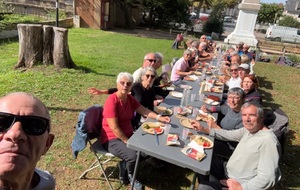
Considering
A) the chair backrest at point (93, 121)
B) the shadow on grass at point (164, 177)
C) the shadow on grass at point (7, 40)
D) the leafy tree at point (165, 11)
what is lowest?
the shadow on grass at point (164, 177)

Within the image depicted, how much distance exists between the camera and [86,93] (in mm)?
6441

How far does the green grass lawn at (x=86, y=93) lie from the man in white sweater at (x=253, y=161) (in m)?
0.94

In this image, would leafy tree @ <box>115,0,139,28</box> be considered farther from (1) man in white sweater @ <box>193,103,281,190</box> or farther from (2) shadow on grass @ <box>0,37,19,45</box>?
(1) man in white sweater @ <box>193,103,281,190</box>

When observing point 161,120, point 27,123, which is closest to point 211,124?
point 161,120

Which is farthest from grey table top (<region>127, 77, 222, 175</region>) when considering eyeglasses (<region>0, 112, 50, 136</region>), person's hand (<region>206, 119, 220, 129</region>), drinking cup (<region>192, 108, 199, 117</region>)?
eyeglasses (<region>0, 112, 50, 136</region>)

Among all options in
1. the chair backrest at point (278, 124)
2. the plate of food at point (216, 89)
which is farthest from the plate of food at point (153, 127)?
the plate of food at point (216, 89)

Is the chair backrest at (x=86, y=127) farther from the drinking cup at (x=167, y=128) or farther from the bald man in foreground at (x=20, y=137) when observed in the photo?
the bald man in foreground at (x=20, y=137)

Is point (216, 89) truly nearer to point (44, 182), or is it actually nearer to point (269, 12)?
point (44, 182)

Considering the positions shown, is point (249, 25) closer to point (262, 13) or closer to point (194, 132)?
point (194, 132)

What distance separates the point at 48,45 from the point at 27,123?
22.7 feet

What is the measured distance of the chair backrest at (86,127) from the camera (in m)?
3.03

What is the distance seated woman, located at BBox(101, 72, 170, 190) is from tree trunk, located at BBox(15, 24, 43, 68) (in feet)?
16.6

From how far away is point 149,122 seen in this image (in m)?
3.32

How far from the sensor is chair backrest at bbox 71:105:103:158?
303cm
